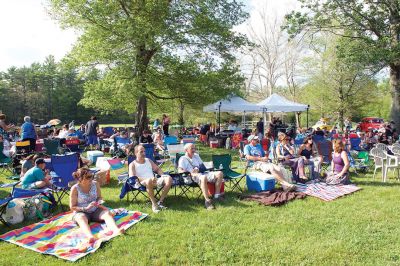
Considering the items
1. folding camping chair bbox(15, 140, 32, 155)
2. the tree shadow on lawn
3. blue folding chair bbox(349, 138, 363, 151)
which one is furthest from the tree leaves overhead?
the tree shadow on lawn

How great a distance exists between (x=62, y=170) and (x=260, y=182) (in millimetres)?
3656

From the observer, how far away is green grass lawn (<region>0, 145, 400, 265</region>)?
12.4ft

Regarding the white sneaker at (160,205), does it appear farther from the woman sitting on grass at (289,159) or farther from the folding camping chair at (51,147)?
the folding camping chair at (51,147)

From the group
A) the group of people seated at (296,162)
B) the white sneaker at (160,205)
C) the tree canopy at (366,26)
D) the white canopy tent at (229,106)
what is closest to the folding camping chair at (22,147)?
the white sneaker at (160,205)

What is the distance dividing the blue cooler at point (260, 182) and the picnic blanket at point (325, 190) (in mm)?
527

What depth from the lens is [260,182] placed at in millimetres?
6750

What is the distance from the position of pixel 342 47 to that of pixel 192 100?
25.7 feet

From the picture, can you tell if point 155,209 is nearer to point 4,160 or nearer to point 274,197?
point 274,197

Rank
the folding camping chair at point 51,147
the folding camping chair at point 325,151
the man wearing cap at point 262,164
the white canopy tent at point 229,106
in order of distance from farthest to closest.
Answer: the white canopy tent at point 229,106, the folding camping chair at point 51,147, the folding camping chair at point 325,151, the man wearing cap at point 262,164

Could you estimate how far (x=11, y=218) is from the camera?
16.5ft

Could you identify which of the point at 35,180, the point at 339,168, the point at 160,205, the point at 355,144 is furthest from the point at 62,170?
the point at 355,144

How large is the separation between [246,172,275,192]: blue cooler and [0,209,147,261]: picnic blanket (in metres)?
2.56

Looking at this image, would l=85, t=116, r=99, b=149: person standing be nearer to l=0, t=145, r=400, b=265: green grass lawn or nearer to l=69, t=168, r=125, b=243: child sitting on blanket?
l=0, t=145, r=400, b=265: green grass lawn

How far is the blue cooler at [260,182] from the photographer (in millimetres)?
6711
